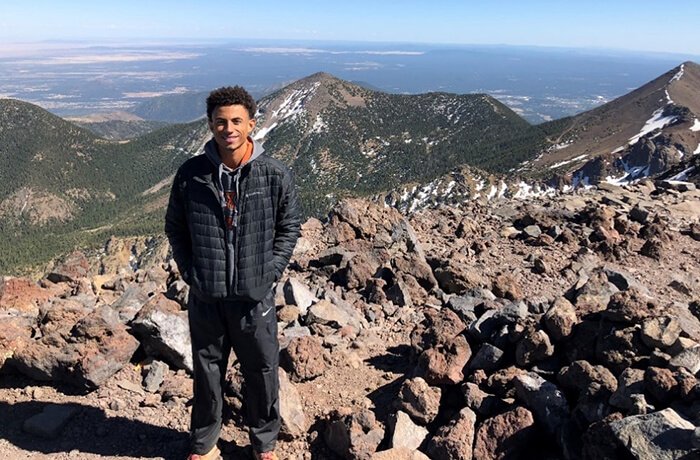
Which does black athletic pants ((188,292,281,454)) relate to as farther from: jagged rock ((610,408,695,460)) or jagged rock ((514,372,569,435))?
jagged rock ((610,408,695,460))

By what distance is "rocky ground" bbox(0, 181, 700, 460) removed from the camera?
5984mm

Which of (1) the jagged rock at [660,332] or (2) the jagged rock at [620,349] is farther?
(2) the jagged rock at [620,349]

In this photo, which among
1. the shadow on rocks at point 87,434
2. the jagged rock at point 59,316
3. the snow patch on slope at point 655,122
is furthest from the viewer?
the snow patch on slope at point 655,122

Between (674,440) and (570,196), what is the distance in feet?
70.6

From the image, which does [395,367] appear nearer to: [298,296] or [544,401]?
[544,401]

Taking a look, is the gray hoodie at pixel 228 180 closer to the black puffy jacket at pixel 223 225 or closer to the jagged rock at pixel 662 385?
the black puffy jacket at pixel 223 225

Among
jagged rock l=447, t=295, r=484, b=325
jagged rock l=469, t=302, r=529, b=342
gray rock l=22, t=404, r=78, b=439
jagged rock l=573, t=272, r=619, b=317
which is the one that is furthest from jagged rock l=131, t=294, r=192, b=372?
jagged rock l=573, t=272, r=619, b=317

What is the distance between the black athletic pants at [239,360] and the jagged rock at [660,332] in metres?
4.73

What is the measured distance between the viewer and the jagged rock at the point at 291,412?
22.6 feet

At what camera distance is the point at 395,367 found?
8805mm

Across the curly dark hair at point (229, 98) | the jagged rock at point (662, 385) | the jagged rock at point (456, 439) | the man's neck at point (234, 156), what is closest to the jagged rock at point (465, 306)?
the jagged rock at point (456, 439)

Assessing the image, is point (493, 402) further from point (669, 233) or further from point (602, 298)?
point (669, 233)

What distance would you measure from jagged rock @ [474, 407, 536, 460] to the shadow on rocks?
390 centimetres

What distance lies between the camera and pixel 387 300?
11.7m
